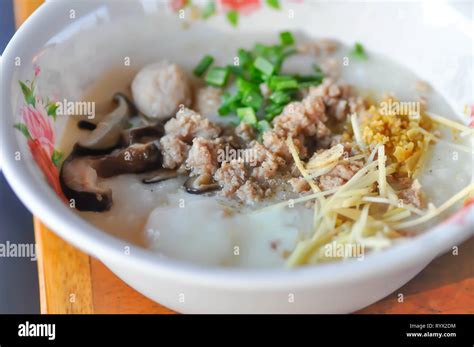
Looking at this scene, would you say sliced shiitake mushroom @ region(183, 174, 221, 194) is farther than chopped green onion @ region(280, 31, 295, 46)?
No

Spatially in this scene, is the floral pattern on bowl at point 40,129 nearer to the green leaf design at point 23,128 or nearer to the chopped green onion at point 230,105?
the green leaf design at point 23,128

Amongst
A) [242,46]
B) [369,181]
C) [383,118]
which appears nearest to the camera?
[369,181]

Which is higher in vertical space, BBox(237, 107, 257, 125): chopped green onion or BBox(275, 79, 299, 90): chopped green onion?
BBox(275, 79, 299, 90): chopped green onion

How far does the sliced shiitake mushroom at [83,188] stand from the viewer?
1579 millimetres

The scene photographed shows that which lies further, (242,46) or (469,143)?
(242,46)

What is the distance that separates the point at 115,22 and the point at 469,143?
1.25m

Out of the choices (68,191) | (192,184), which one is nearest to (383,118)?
(192,184)

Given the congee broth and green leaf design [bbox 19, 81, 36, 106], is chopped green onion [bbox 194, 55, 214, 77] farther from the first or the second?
green leaf design [bbox 19, 81, 36, 106]

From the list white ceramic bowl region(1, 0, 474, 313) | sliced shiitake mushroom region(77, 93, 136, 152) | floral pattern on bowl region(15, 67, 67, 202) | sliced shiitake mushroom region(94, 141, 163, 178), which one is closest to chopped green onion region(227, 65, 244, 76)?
white ceramic bowl region(1, 0, 474, 313)

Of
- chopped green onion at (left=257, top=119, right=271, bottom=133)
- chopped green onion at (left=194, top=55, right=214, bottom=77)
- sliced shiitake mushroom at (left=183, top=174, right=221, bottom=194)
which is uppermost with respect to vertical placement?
chopped green onion at (left=194, top=55, right=214, bottom=77)

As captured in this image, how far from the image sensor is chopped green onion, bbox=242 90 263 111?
6.39 feet

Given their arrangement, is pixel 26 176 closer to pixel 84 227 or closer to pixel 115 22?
pixel 84 227

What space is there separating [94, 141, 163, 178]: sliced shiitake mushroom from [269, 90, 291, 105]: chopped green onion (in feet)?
1.48

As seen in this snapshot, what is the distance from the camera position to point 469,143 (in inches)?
70.8
